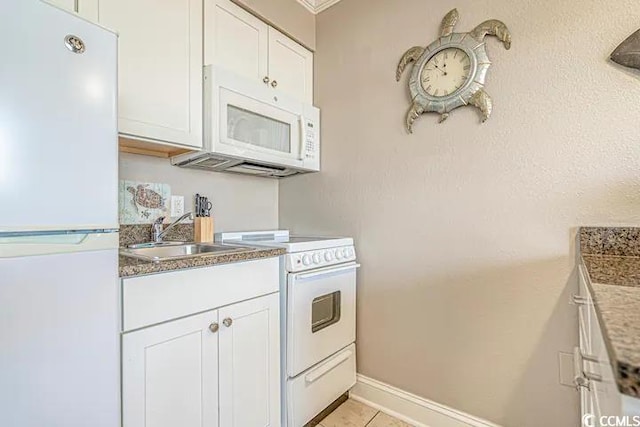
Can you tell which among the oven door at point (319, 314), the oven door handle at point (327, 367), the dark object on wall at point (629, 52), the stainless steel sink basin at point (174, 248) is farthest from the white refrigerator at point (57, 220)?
the dark object on wall at point (629, 52)

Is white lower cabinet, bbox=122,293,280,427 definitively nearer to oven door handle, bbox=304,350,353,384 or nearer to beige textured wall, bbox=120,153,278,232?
oven door handle, bbox=304,350,353,384

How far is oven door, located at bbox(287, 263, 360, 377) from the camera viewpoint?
1556mm

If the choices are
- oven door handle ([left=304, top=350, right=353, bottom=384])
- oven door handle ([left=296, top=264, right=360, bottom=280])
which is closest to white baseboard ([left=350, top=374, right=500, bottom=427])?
oven door handle ([left=304, top=350, right=353, bottom=384])

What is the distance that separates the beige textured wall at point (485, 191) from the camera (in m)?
1.30

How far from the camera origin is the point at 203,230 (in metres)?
1.80

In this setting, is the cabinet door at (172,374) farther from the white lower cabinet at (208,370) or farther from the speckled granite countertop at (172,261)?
the speckled granite countertop at (172,261)

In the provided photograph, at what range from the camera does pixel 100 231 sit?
887mm

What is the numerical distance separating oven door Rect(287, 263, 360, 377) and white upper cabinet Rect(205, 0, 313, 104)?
1170mm

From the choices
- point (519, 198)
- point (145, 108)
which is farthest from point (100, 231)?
point (519, 198)

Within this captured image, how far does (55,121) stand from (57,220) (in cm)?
25

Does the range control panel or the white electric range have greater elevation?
the range control panel

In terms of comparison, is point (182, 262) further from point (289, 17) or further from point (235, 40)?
point (289, 17)

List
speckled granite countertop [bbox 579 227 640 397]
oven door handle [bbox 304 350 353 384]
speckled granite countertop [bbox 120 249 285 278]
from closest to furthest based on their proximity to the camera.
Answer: speckled granite countertop [bbox 579 227 640 397]
speckled granite countertop [bbox 120 249 285 278]
oven door handle [bbox 304 350 353 384]

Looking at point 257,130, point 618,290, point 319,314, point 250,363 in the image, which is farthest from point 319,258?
point 618,290
